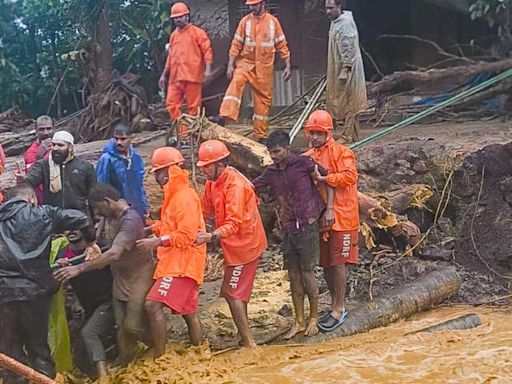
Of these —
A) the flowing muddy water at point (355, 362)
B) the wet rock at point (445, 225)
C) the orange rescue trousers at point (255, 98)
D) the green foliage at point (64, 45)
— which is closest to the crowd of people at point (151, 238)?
the flowing muddy water at point (355, 362)

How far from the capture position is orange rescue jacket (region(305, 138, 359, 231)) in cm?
679

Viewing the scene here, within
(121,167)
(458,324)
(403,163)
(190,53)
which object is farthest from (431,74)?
(121,167)

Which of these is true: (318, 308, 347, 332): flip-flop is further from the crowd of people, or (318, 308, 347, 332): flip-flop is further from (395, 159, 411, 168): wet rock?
(395, 159, 411, 168): wet rock

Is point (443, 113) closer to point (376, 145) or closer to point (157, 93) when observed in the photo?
point (376, 145)

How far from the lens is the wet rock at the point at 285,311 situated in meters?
7.26

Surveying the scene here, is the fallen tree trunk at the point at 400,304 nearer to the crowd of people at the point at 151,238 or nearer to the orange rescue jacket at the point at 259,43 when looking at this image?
the crowd of people at the point at 151,238

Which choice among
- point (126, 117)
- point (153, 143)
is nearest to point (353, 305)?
point (153, 143)

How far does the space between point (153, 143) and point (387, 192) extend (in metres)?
3.86

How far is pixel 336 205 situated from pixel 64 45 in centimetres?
1034

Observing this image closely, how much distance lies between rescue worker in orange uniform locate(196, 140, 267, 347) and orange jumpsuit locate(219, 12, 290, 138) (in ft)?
10.6

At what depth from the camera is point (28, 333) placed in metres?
5.94

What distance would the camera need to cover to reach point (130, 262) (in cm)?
618

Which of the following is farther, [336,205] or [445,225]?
[445,225]

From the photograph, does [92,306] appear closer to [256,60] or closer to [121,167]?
[121,167]
